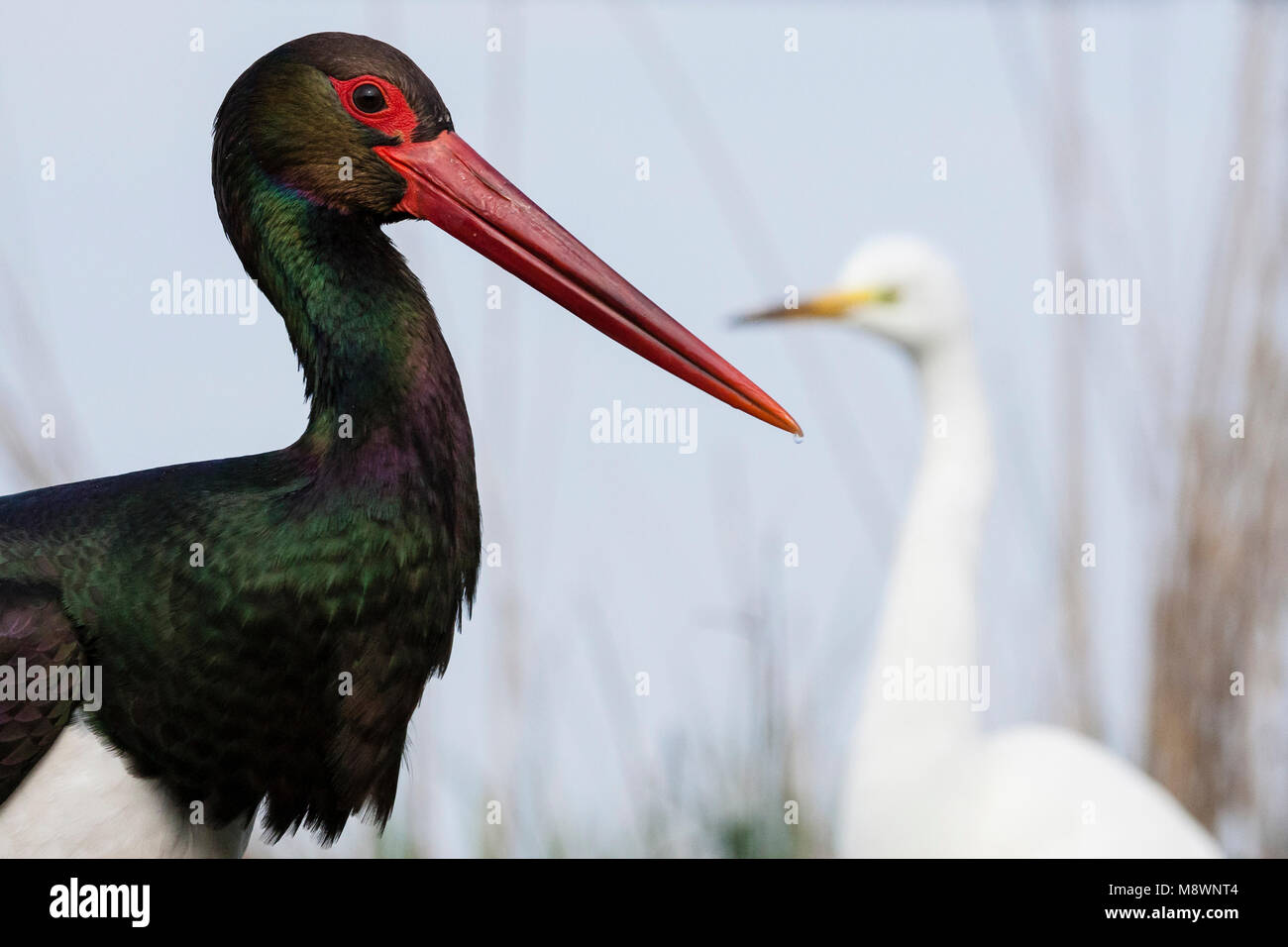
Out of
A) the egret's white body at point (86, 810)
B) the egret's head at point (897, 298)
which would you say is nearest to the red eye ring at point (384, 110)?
the egret's white body at point (86, 810)

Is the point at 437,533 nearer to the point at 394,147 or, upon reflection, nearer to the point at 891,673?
the point at 394,147

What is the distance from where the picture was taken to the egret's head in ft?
15.9

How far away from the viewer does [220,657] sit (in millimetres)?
2463

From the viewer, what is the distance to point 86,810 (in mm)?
2498

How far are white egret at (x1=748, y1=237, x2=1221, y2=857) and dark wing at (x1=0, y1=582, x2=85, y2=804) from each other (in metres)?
2.15

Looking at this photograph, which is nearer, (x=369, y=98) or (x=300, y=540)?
(x=300, y=540)

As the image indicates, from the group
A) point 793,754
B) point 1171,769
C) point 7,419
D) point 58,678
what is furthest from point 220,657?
point 1171,769

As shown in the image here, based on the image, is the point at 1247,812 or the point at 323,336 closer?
the point at 323,336

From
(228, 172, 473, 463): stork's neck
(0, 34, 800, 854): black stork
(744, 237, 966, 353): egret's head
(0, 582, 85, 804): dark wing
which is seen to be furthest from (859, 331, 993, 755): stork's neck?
(0, 582, 85, 804): dark wing

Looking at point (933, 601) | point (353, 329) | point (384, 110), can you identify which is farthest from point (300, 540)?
point (933, 601)

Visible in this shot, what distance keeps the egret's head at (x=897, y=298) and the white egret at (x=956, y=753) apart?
31 cm

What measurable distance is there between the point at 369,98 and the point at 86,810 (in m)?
1.17

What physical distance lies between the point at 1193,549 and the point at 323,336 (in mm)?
2731

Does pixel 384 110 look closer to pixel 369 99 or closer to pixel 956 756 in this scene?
pixel 369 99
